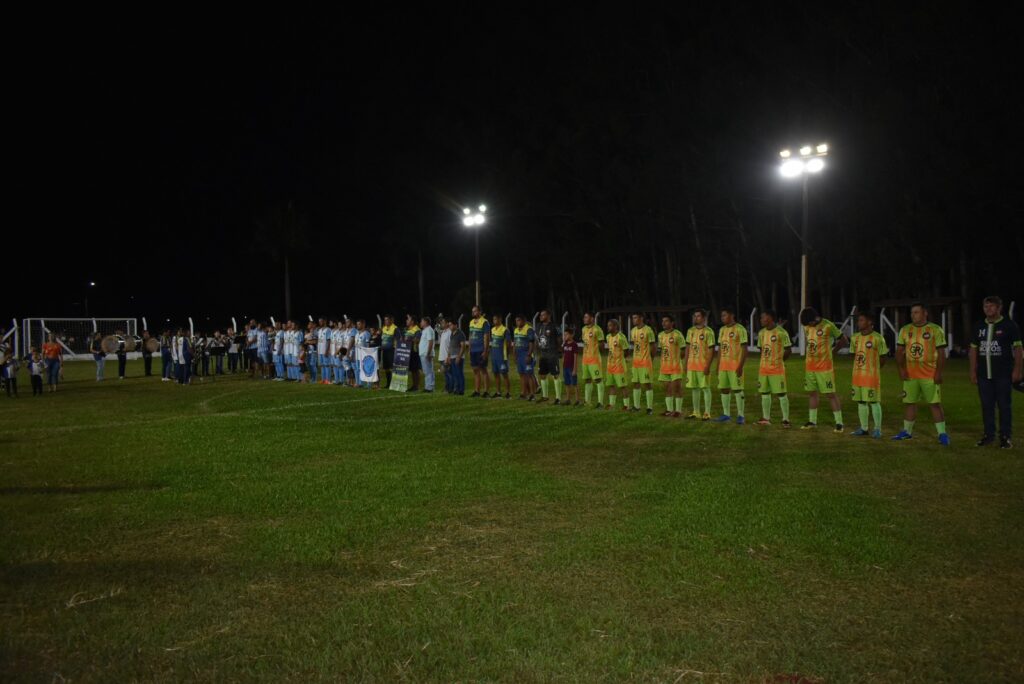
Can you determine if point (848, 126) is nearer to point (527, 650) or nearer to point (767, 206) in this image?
point (767, 206)

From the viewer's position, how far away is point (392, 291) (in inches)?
3174

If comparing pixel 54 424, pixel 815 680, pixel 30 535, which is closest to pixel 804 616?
pixel 815 680

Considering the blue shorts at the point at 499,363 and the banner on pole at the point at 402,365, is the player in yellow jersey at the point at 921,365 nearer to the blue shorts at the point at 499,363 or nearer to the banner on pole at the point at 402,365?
the blue shorts at the point at 499,363

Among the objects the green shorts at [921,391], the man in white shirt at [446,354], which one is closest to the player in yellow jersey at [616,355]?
the man in white shirt at [446,354]

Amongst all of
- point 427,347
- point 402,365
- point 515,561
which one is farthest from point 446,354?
point 515,561

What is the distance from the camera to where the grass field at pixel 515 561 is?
422 centimetres

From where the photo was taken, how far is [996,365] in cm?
1118

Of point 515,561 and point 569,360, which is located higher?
point 569,360

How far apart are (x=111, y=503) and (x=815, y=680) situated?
7107 millimetres

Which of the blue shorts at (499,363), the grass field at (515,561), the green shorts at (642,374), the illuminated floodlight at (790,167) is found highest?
the illuminated floodlight at (790,167)

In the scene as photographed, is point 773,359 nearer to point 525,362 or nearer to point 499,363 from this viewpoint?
point 525,362

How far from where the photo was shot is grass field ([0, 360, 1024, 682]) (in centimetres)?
422

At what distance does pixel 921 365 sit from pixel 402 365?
13852 millimetres

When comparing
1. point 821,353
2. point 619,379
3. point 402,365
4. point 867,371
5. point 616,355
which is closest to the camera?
point 867,371
